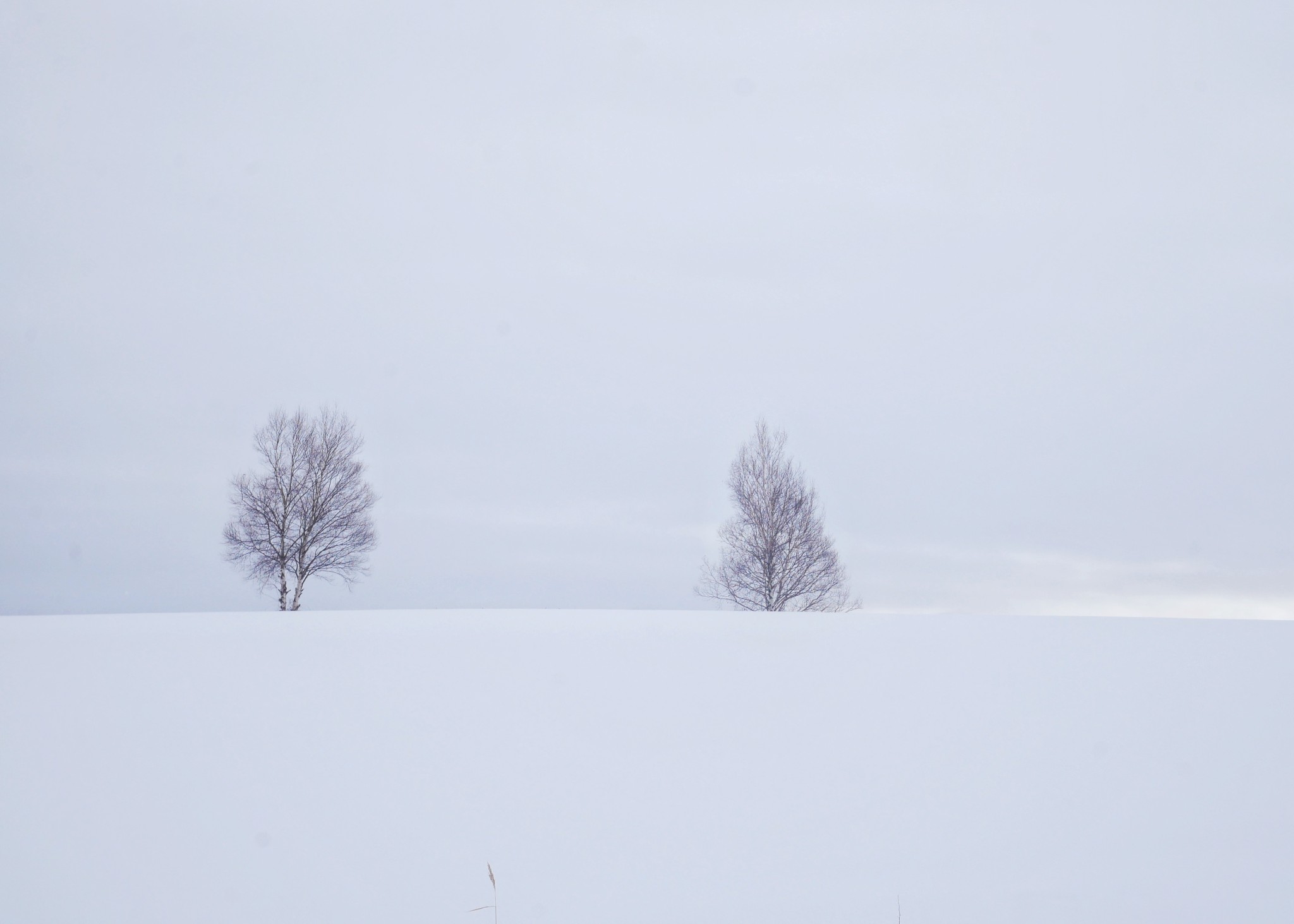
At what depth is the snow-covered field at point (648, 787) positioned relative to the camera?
520 cm

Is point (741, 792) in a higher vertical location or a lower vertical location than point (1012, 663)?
lower

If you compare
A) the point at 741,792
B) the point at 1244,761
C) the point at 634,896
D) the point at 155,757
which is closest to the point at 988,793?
the point at 741,792

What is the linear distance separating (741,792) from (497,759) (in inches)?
89.3

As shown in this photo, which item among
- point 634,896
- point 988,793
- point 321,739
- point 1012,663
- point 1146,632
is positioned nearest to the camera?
point 634,896

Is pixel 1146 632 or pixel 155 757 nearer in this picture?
pixel 155 757

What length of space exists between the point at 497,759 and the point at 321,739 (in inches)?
68.8

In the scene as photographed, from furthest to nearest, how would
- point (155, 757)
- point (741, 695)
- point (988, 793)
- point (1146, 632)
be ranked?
1. point (1146, 632)
2. point (741, 695)
3. point (155, 757)
4. point (988, 793)

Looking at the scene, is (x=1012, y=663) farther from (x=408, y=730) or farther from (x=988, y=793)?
(x=408, y=730)

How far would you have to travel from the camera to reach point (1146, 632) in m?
14.9

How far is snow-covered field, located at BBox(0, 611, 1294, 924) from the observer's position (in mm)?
5203

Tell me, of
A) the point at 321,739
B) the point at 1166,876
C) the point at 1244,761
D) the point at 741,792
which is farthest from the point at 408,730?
the point at 1244,761

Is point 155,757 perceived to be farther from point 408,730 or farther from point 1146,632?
point 1146,632

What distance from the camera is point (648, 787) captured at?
23.5 ft

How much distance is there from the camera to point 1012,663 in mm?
11742
